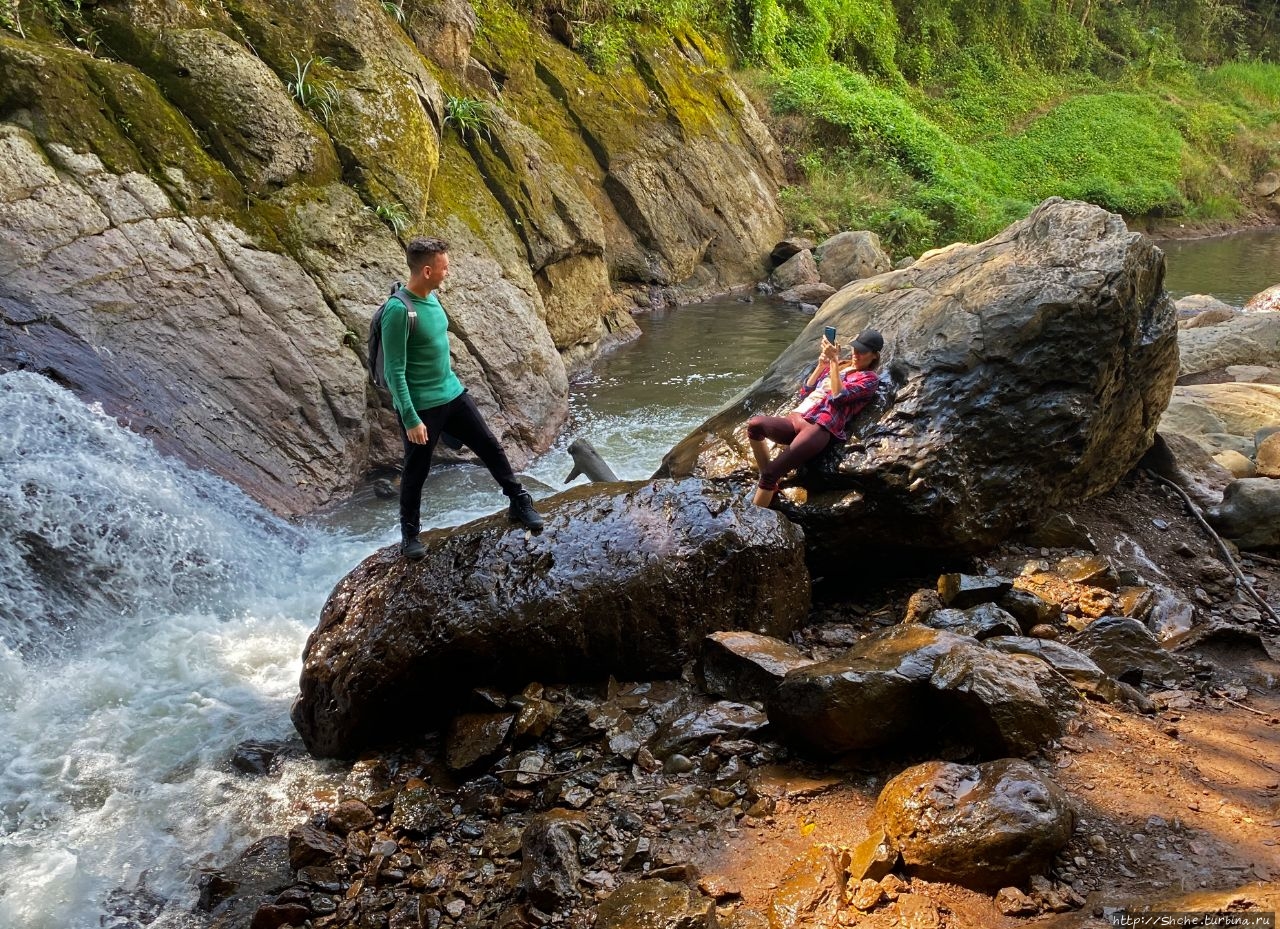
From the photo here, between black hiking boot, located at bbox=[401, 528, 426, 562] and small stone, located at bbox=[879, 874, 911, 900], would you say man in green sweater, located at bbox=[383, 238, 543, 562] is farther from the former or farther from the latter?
small stone, located at bbox=[879, 874, 911, 900]

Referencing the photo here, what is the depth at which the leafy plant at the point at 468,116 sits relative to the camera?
11.7 m

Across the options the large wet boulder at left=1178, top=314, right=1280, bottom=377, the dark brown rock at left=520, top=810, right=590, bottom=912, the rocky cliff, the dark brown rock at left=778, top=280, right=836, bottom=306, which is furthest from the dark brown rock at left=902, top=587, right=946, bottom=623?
the dark brown rock at left=778, top=280, right=836, bottom=306

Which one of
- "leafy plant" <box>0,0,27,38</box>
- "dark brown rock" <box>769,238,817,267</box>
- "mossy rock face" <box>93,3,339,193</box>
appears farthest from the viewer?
"dark brown rock" <box>769,238,817,267</box>

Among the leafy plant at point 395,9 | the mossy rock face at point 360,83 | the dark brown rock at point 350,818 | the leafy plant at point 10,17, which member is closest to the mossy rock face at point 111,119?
the leafy plant at point 10,17

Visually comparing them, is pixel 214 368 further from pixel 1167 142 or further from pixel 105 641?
pixel 1167 142

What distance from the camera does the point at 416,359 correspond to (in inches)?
192

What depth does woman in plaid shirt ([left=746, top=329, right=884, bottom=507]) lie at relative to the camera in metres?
5.98

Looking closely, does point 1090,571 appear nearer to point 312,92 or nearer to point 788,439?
point 788,439

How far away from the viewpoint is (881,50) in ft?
94.4

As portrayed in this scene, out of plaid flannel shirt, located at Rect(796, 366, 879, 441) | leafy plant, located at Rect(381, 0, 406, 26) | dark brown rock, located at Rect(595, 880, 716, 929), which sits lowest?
dark brown rock, located at Rect(595, 880, 716, 929)

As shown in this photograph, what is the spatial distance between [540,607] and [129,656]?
9.77 ft

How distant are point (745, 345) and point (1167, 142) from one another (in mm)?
26374

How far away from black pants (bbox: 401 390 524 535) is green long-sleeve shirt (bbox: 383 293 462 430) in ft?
0.27

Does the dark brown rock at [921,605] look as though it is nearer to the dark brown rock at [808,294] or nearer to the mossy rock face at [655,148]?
the mossy rock face at [655,148]
